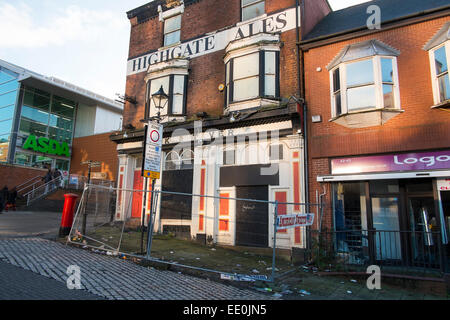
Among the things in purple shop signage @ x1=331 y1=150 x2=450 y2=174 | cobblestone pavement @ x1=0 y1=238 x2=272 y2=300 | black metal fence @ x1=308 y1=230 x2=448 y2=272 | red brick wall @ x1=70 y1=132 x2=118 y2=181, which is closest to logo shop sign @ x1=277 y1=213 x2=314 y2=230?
black metal fence @ x1=308 y1=230 x2=448 y2=272

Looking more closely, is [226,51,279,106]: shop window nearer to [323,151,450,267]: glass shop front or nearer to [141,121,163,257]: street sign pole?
[323,151,450,267]: glass shop front

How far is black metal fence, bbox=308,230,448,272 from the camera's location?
7.91 meters

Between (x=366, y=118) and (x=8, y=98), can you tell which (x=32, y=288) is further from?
(x=8, y=98)

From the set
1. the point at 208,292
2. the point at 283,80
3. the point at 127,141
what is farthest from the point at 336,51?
the point at 127,141

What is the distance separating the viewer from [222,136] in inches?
458

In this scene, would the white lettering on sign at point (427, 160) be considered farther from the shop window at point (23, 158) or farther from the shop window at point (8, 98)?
the shop window at point (8, 98)

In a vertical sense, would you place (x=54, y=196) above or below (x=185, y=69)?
below

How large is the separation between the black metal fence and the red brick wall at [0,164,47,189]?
Result: 22.8 meters

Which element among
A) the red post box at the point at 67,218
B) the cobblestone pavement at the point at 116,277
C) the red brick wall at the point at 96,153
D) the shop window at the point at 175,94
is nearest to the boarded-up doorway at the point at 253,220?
the cobblestone pavement at the point at 116,277

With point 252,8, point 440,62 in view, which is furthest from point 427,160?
point 252,8

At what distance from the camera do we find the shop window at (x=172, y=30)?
14.4 meters

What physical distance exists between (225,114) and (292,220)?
5726 mm
